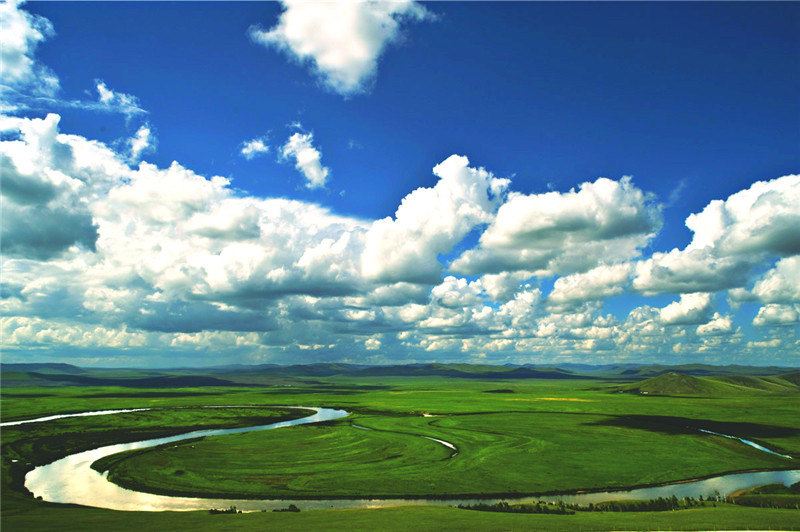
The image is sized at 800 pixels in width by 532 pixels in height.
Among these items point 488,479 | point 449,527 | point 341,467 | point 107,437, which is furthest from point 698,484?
point 107,437

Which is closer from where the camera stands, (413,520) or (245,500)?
(413,520)

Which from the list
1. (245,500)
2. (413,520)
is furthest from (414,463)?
(413,520)

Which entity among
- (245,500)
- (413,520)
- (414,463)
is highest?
(413,520)

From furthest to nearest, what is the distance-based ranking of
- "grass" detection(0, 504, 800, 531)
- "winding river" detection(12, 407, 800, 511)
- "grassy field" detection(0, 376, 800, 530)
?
"winding river" detection(12, 407, 800, 511) → "grassy field" detection(0, 376, 800, 530) → "grass" detection(0, 504, 800, 531)

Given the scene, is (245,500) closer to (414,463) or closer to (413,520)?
(413,520)

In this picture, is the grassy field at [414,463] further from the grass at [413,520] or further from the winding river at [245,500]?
the winding river at [245,500]

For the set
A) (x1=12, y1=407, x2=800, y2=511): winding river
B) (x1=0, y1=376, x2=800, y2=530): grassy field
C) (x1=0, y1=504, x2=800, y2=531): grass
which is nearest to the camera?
(x1=0, y1=504, x2=800, y2=531): grass

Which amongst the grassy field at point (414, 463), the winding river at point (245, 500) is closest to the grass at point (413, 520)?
the grassy field at point (414, 463)

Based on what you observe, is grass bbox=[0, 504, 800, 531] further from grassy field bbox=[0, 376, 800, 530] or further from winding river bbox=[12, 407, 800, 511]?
winding river bbox=[12, 407, 800, 511]

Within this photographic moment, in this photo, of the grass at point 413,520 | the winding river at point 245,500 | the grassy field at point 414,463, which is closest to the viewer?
the grass at point 413,520

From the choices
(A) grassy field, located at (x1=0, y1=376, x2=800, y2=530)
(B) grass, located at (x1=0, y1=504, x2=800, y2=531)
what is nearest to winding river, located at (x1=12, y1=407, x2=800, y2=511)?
(A) grassy field, located at (x1=0, y1=376, x2=800, y2=530)

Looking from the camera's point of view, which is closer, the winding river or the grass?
the grass

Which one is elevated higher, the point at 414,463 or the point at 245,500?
the point at 245,500

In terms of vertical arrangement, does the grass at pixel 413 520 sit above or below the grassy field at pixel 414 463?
above
